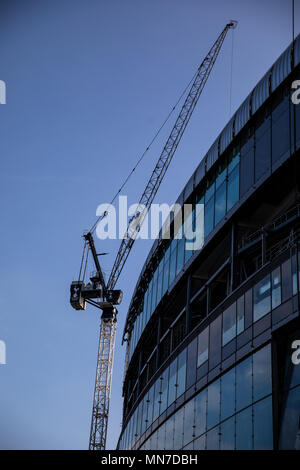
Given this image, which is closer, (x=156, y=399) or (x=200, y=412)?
(x=200, y=412)

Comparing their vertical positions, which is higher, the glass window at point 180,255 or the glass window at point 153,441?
the glass window at point 180,255

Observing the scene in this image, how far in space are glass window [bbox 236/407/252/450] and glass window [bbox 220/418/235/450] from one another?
62cm

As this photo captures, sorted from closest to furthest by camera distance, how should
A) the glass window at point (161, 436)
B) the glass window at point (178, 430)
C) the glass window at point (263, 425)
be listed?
1. the glass window at point (263, 425)
2. the glass window at point (178, 430)
3. the glass window at point (161, 436)

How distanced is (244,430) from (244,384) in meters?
2.22

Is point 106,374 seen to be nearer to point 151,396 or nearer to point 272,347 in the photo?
point 151,396

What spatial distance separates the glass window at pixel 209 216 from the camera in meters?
42.8

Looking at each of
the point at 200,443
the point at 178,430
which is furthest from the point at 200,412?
the point at 178,430

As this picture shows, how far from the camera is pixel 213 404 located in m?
35.9

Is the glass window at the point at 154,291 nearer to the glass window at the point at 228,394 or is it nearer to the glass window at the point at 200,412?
the glass window at the point at 200,412

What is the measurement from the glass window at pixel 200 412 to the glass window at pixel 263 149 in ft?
39.6

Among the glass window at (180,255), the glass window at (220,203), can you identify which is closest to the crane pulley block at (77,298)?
the glass window at (180,255)

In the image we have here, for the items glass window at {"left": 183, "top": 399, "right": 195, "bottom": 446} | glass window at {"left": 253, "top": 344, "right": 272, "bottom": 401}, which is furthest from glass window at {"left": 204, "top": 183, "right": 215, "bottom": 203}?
glass window at {"left": 253, "top": 344, "right": 272, "bottom": 401}

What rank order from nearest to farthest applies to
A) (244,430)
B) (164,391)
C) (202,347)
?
(244,430)
(202,347)
(164,391)

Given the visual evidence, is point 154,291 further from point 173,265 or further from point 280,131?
point 280,131
